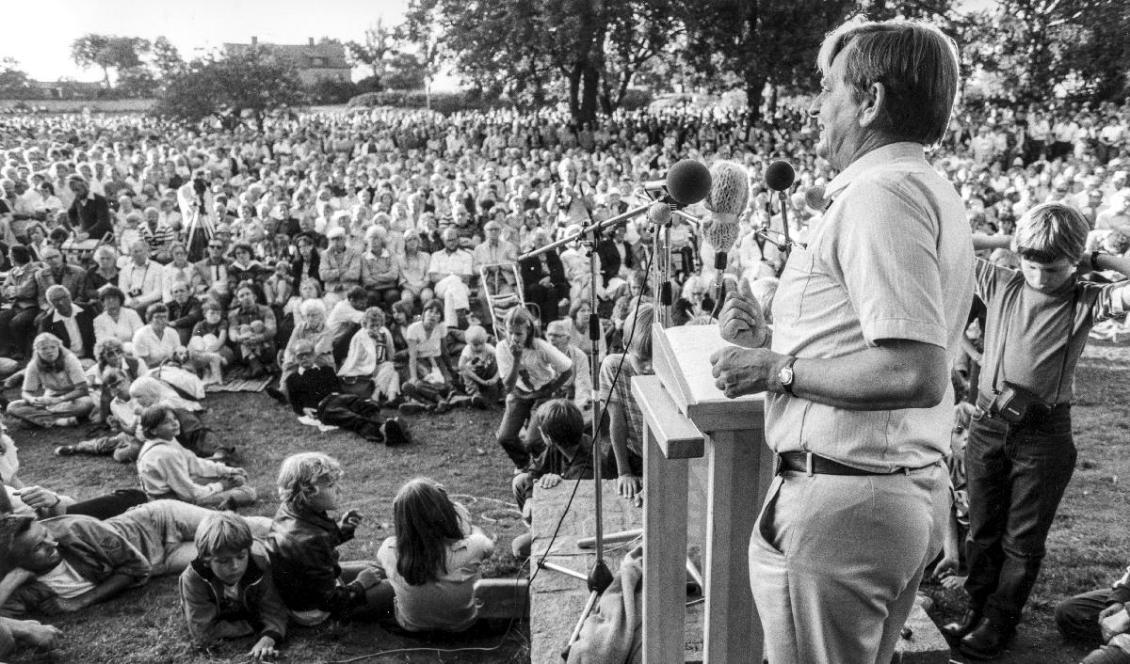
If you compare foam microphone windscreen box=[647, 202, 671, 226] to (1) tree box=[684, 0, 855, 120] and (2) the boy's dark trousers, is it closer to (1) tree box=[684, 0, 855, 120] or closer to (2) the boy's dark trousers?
(2) the boy's dark trousers

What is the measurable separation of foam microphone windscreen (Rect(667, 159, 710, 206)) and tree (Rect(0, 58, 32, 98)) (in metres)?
52.9

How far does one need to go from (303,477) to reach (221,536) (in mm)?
402

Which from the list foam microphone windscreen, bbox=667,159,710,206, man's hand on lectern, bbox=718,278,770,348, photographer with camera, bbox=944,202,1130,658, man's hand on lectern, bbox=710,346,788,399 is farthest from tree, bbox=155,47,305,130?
man's hand on lectern, bbox=710,346,788,399

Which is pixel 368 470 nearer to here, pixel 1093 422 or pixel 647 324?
pixel 647 324

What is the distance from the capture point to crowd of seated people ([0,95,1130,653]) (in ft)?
15.7

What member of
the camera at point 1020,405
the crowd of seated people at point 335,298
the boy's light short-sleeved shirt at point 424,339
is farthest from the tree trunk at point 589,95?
the camera at point 1020,405

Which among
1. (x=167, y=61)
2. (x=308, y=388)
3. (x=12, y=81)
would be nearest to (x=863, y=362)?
(x=308, y=388)

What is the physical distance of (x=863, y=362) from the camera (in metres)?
1.19

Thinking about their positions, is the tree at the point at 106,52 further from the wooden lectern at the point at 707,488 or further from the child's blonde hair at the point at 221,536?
the wooden lectern at the point at 707,488

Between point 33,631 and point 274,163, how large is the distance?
517 inches

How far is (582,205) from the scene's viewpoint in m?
10.9

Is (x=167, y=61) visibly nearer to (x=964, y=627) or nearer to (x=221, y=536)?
(x=221, y=536)

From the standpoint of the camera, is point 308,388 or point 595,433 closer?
point 595,433

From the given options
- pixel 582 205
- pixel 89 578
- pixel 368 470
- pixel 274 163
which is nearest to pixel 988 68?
pixel 582 205
